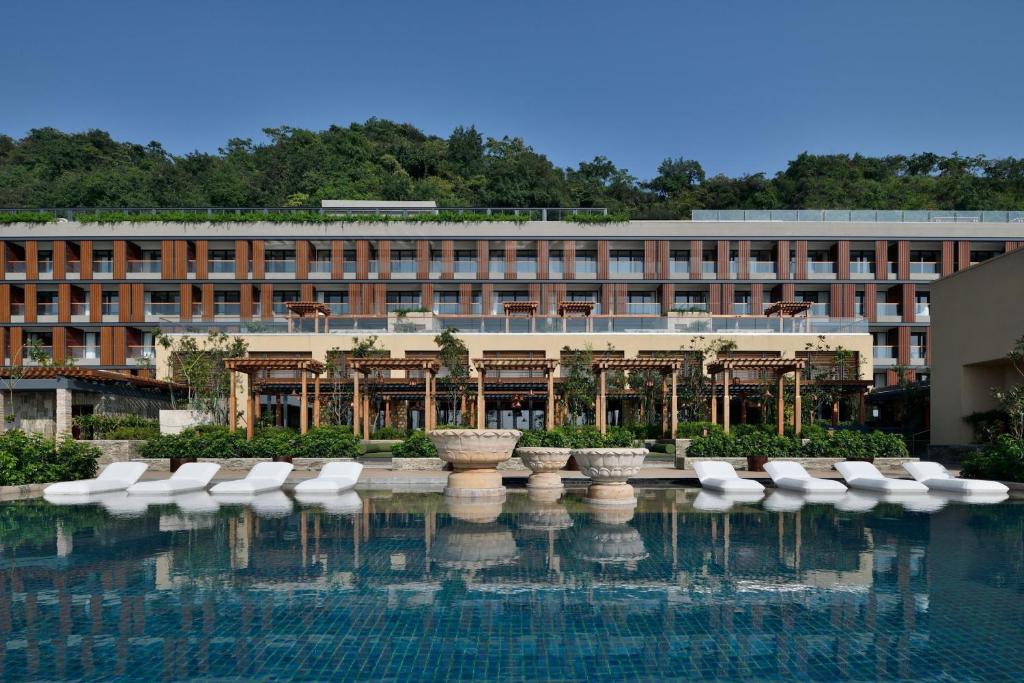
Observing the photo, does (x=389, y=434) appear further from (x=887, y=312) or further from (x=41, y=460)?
(x=887, y=312)

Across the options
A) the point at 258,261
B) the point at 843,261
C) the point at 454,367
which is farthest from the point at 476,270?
the point at 843,261

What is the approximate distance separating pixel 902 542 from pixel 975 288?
1701cm

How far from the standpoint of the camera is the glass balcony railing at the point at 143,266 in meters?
44.6

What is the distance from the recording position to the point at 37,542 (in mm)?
10414

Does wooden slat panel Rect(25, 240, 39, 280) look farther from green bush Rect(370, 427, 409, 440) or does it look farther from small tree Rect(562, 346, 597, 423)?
small tree Rect(562, 346, 597, 423)

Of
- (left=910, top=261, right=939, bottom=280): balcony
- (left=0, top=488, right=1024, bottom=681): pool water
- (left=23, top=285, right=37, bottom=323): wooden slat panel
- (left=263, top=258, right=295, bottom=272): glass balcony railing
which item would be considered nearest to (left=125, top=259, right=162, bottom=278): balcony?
(left=23, top=285, right=37, bottom=323): wooden slat panel

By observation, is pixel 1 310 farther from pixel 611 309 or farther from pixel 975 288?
pixel 975 288

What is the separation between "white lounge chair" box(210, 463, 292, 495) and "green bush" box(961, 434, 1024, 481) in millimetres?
16408

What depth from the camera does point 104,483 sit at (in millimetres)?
15469

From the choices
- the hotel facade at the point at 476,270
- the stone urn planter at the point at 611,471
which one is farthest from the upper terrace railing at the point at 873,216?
the stone urn planter at the point at 611,471

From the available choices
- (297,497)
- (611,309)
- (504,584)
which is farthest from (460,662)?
(611,309)

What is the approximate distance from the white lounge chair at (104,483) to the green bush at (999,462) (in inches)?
767

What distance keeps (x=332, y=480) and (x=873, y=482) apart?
38.7ft

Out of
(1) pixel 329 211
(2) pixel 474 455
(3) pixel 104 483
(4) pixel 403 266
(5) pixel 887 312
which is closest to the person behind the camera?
(2) pixel 474 455
